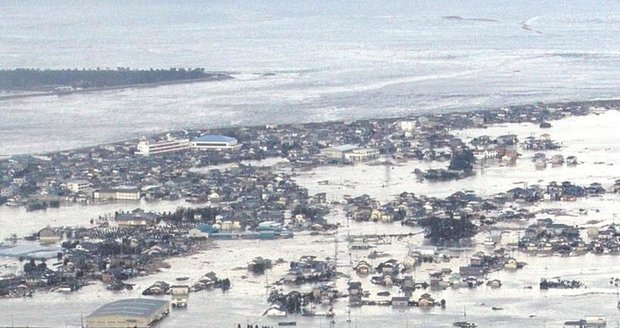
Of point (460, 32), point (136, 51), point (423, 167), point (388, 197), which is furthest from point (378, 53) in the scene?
point (388, 197)

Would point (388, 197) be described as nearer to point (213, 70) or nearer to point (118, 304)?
point (118, 304)

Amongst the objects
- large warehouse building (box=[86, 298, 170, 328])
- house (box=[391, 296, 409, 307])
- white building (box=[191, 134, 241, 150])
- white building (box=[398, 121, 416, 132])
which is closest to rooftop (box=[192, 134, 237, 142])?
white building (box=[191, 134, 241, 150])

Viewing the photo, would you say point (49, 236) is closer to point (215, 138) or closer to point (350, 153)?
point (350, 153)

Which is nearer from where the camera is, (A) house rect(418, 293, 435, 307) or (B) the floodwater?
(A) house rect(418, 293, 435, 307)

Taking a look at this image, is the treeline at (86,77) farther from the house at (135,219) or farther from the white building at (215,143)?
the house at (135,219)

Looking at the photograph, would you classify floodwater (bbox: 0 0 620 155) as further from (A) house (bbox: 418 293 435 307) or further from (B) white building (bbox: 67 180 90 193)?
(A) house (bbox: 418 293 435 307)

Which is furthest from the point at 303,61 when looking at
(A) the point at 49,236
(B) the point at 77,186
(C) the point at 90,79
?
(A) the point at 49,236
